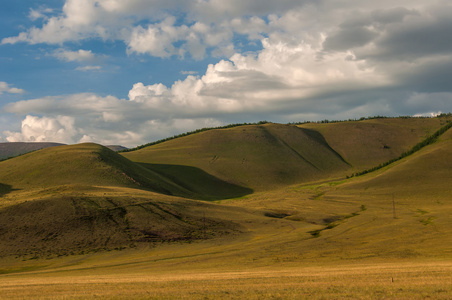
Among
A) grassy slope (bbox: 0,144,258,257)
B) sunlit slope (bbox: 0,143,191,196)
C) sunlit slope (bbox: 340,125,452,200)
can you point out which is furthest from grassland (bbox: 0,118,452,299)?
sunlit slope (bbox: 0,143,191,196)

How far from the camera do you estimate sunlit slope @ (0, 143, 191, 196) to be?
125m

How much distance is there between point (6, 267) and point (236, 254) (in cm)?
3051

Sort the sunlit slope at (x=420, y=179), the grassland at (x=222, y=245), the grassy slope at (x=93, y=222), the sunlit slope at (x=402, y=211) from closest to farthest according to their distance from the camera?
1. the grassland at (x=222, y=245)
2. the sunlit slope at (x=402, y=211)
3. the grassy slope at (x=93, y=222)
4. the sunlit slope at (x=420, y=179)

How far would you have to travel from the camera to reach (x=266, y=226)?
77938 mm

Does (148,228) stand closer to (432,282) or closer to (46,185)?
(432,282)

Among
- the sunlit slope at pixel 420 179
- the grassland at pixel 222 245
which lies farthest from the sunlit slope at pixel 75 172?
the sunlit slope at pixel 420 179

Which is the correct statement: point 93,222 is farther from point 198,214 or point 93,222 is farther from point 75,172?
point 75,172

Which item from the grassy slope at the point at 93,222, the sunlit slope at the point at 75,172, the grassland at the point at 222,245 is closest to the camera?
the grassland at the point at 222,245

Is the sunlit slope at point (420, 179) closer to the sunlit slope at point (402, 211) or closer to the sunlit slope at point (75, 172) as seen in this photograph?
the sunlit slope at point (402, 211)

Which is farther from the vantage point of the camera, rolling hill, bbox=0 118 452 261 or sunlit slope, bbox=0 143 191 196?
sunlit slope, bbox=0 143 191 196

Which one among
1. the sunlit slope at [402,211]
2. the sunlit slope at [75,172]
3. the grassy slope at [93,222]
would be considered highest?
the sunlit slope at [75,172]

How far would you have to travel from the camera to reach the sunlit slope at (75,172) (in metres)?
125

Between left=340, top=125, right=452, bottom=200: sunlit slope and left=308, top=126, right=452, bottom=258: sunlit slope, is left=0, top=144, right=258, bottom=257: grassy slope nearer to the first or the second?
left=308, top=126, right=452, bottom=258: sunlit slope

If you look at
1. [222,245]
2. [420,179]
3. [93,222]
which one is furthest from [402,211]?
[93,222]
